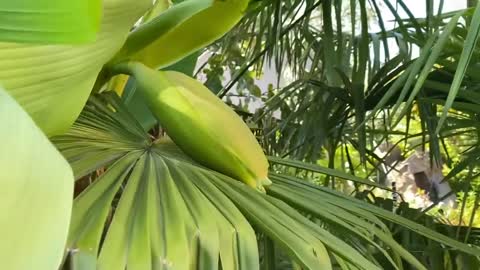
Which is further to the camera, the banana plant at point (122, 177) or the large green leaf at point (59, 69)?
the large green leaf at point (59, 69)

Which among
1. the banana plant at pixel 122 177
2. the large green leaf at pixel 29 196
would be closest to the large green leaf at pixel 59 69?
the banana plant at pixel 122 177

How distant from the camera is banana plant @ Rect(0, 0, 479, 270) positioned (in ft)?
0.56

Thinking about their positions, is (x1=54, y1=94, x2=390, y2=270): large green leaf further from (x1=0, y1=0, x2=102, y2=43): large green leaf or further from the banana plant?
(x1=0, y1=0, x2=102, y2=43): large green leaf

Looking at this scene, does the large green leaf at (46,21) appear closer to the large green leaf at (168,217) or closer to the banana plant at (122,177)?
the banana plant at (122,177)

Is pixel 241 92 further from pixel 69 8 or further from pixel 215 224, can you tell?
pixel 69 8

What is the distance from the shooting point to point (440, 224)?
0.76m

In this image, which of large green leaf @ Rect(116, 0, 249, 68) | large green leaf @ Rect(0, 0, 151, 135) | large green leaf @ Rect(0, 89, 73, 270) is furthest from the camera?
large green leaf @ Rect(116, 0, 249, 68)

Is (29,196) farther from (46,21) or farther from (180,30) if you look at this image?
(180,30)

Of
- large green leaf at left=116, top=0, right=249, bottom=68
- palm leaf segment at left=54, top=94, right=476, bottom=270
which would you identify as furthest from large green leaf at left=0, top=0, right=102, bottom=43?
large green leaf at left=116, top=0, right=249, bottom=68

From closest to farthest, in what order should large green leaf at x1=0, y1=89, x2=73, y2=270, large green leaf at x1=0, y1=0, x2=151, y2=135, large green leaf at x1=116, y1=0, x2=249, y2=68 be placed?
large green leaf at x1=0, y1=89, x2=73, y2=270 → large green leaf at x1=0, y1=0, x2=151, y2=135 → large green leaf at x1=116, y1=0, x2=249, y2=68

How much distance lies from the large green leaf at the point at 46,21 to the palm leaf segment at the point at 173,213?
119 mm

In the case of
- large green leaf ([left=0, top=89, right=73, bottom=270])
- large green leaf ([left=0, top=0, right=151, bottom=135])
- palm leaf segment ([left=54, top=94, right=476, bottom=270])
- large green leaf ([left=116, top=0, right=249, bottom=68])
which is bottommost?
palm leaf segment ([left=54, top=94, right=476, bottom=270])

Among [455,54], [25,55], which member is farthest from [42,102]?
[455,54]

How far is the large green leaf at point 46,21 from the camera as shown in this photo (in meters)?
0.18
